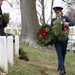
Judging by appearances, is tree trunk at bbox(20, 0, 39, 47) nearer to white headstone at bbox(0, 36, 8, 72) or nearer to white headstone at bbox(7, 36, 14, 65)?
white headstone at bbox(7, 36, 14, 65)

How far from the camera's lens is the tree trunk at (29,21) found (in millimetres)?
20812

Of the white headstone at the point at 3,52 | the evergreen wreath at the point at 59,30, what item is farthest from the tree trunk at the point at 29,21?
the white headstone at the point at 3,52

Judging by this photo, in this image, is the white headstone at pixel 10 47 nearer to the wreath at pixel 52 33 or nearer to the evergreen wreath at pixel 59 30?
the wreath at pixel 52 33

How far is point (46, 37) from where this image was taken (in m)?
9.38

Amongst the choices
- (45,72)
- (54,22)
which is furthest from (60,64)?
(54,22)

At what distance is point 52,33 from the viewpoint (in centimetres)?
930

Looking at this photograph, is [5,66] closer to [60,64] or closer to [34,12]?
[60,64]

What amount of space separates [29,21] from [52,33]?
1176 cm

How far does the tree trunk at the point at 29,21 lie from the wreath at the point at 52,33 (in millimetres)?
11302

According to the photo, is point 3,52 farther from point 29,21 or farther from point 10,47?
point 29,21

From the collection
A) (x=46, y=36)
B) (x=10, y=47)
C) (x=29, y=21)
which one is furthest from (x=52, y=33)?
(x=29, y=21)

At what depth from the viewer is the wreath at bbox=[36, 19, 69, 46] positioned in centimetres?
912

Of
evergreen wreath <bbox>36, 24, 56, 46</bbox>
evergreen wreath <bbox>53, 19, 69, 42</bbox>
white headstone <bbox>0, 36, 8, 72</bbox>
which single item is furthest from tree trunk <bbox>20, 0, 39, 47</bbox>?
white headstone <bbox>0, 36, 8, 72</bbox>

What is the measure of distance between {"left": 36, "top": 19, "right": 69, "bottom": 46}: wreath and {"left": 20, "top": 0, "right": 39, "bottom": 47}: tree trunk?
11302 millimetres
